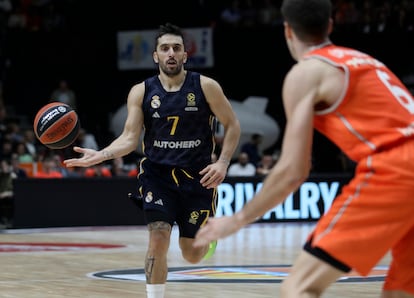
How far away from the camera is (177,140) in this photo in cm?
764

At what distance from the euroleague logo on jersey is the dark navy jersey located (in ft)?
7.32

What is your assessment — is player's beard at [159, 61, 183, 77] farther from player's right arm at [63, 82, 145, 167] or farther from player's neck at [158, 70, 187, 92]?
player's right arm at [63, 82, 145, 167]

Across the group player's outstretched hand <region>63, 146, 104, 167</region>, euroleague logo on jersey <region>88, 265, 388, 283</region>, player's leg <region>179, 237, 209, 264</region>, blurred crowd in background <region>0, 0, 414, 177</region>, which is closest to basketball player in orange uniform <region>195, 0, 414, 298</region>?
player's outstretched hand <region>63, 146, 104, 167</region>

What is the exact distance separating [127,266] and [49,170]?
23.8ft

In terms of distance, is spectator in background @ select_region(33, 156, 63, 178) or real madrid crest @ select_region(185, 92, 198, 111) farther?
spectator in background @ select_region(33, 156, 63, 178)

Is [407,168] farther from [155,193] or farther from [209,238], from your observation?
[155,193]

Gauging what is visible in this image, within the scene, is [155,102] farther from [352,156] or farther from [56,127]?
[352,156]

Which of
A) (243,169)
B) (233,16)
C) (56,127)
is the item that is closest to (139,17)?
(233,16)

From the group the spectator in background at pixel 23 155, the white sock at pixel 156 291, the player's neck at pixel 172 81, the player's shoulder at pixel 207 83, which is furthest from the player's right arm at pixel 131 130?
the spectator in background at pixel 23 155

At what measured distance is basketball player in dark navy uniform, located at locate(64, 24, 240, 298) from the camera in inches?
299

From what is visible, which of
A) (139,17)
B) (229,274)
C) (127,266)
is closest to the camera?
(229,274)

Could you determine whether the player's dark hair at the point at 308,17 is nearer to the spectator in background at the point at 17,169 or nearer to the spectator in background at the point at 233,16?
the spectator in background at the point at 17,169

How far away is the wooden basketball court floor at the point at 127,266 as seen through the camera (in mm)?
8742

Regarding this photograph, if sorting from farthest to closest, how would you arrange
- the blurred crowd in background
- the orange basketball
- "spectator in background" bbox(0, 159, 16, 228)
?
the blurred crowd in background, "spectator in background" bbox(0, 159, 16, 228), the orange basketball
